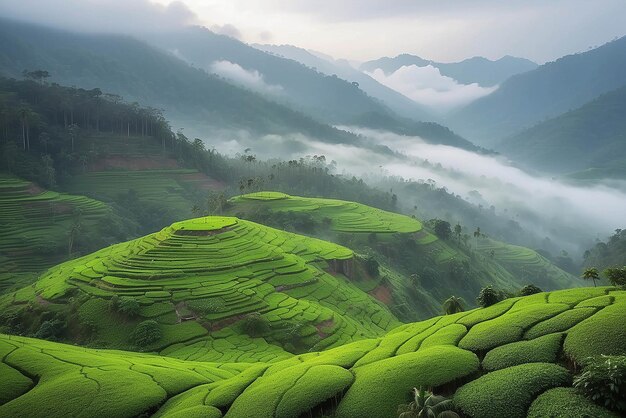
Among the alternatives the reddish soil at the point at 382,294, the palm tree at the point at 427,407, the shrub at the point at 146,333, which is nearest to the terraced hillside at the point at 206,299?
the shrub at the point at 146,333

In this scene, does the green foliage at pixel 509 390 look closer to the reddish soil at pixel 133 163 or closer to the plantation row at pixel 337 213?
the plantation row at pixel 337 213

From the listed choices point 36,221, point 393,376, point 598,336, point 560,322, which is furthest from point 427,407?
point 36,221

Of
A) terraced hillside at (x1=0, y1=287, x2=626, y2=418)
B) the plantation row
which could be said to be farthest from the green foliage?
the plantation row

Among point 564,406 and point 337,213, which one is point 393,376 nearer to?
point 564,406

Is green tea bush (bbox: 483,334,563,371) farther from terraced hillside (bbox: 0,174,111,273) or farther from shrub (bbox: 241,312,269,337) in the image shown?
terraced hillside (bbox: 0,174,111,273)

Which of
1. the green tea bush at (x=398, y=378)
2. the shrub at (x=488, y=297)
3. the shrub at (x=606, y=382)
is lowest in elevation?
the green tea bush at (x=398, y=378)

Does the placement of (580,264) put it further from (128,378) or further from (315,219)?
(128,378)
